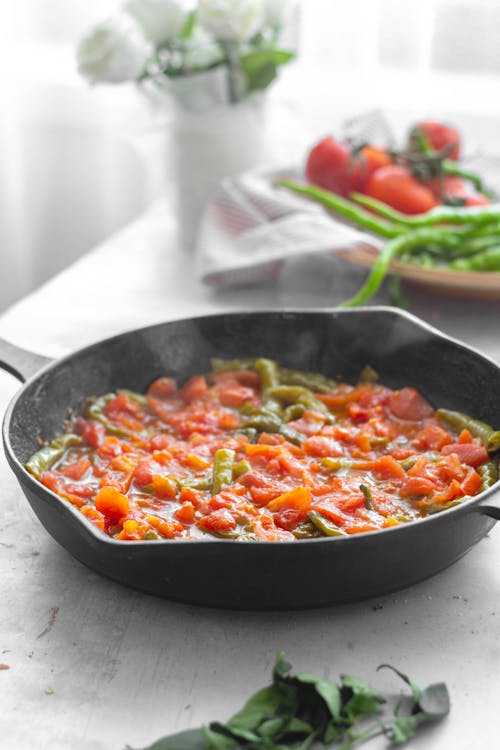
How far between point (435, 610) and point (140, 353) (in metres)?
0.75

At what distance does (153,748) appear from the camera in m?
0.98

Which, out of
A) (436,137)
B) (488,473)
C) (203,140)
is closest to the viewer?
(488,473)

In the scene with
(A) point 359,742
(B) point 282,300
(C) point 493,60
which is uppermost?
(C) point 493,60

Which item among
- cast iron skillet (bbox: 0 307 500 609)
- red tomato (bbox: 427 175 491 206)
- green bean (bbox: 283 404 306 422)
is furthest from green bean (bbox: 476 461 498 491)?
red tomato (bbox: 427 175 491 206)

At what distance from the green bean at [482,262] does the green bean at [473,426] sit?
0.72m

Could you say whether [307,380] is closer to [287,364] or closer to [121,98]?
[287,364]

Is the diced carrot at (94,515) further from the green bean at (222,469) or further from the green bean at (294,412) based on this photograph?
the green bean at (294,412)

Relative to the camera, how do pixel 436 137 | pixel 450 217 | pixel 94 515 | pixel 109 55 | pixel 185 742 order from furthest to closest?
pixel 436 137, pixel 109 55, pixel 450 217, pixel 94 515, pixel 185 742

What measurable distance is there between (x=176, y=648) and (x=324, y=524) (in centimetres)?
25

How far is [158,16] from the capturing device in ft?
8.45

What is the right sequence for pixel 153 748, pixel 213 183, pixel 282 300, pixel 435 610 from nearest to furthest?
1. pixel 153 748
2. pixel 435 610
3. pixel 282 300
4. pixel 213 183

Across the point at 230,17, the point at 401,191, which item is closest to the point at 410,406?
the point at 401,191

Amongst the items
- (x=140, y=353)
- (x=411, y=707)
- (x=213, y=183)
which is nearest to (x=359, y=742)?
(x=411, y=707)

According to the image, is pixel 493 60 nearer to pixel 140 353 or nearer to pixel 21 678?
pixel 140 353
